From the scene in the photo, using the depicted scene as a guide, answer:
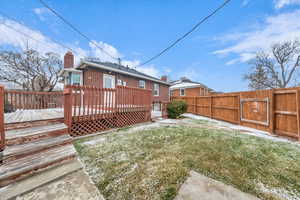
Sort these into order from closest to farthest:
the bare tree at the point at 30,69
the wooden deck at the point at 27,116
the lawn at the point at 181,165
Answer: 1. the lawn at the point at 181,165
2. the wooden deck at the point at 27,116
3. the bare tree at the point at 30,69

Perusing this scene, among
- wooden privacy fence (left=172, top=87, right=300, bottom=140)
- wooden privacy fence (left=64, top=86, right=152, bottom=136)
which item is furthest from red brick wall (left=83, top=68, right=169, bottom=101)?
wooden privacy fence (left=172, top=87, right=300, bottom=140)

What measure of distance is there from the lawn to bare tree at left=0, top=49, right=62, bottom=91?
15185 mm

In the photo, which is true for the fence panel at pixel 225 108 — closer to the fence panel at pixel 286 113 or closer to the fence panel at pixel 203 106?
the fence panel at pixel 203 106

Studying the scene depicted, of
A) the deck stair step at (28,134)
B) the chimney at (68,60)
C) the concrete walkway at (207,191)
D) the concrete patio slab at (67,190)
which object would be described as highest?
the chimney at (68,60)

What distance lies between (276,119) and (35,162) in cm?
792

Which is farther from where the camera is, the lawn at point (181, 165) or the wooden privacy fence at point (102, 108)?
the wooden privacy fence at point (102, 108)

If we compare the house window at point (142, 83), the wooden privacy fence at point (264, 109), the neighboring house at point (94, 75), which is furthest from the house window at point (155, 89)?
the wooden privacy fence at point (264, 109)

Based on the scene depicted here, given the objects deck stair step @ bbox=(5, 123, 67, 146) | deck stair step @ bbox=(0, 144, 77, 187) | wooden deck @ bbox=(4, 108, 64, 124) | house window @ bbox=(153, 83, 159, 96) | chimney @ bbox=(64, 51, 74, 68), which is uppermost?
chimney @ bbox=(64, 51, 74, 68)

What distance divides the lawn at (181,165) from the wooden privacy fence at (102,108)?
0.85 meters

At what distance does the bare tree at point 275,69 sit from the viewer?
56.7 ft

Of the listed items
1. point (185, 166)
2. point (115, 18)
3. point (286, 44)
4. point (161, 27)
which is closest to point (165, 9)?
point (161, 27)

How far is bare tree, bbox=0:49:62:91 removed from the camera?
12.1m

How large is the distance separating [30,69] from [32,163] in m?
16.3

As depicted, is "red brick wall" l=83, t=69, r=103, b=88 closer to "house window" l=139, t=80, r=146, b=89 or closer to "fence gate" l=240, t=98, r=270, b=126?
"house window" l=139, t=80, r=146, b=89
